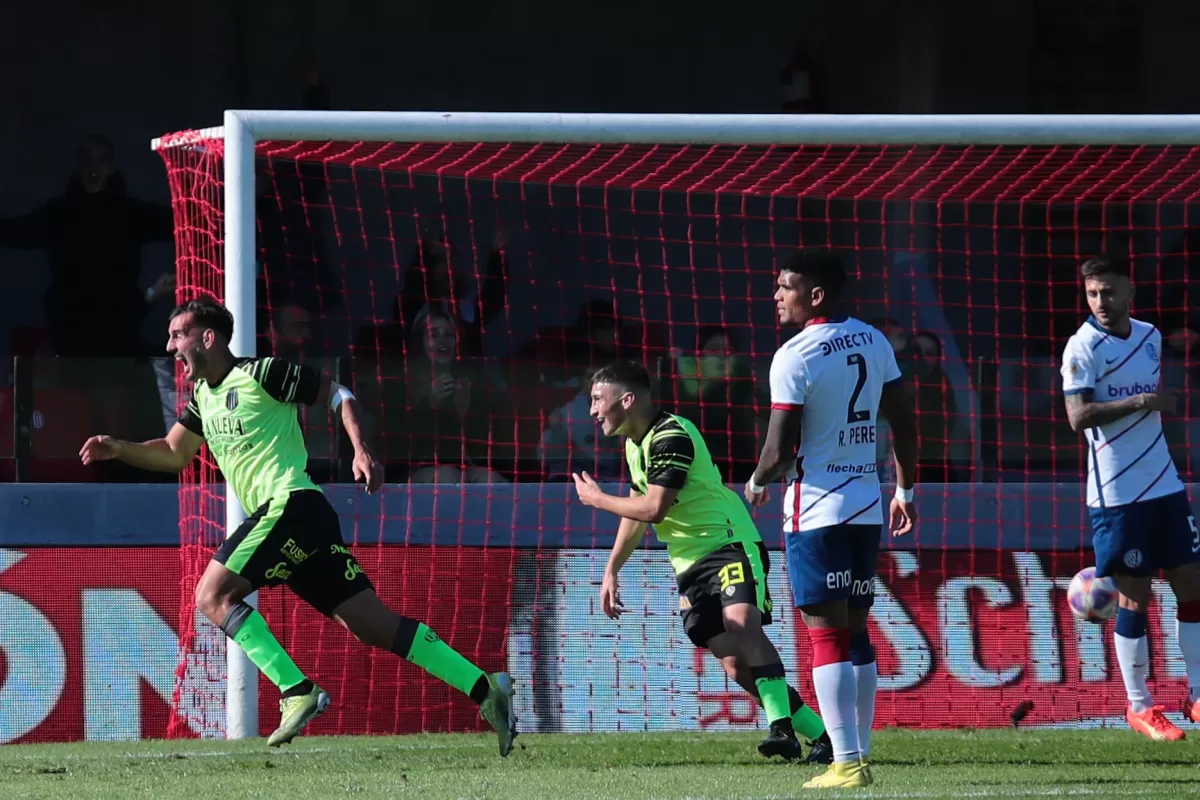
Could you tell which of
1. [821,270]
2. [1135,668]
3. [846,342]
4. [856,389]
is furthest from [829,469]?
[1135,668]

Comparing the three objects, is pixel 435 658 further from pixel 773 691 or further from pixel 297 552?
pixel 773 691

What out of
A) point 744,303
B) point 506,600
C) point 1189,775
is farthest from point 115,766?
point 744,303

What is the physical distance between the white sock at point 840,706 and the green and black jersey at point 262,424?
2.41 metres

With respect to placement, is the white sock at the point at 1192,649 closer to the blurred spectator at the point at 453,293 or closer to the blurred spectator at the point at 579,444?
the blurred spectator at the point at 579,444

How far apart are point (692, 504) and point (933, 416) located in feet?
10.3

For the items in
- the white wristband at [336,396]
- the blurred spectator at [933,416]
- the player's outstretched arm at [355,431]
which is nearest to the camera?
the player's outstretched arm at [355,431]

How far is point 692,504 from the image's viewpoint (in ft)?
23.5

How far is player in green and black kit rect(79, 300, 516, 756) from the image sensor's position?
23.5 feet

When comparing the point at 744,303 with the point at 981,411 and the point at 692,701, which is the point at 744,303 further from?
the point at 692,701

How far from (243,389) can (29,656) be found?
7.13 feet

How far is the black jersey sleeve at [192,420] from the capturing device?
25.4ft

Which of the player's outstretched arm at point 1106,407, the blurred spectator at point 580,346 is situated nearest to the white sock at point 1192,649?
the player's outstretched arm at point 1106,407

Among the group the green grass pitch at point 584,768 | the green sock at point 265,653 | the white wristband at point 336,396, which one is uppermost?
the white wristband at point 336,396

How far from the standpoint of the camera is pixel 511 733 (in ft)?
23.6
